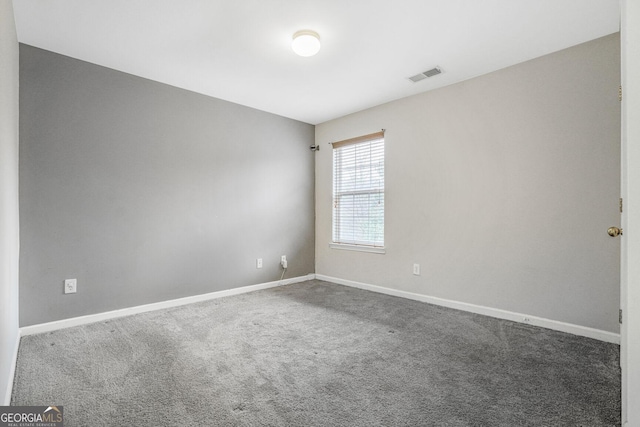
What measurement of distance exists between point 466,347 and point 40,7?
3672 mm

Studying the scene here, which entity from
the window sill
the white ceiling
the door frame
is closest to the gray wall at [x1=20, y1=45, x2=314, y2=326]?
the white ceiling

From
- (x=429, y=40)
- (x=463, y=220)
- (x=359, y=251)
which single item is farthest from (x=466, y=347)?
(x=429, y=40)

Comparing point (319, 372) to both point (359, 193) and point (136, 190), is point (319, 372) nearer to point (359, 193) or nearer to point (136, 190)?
point (136, 190)

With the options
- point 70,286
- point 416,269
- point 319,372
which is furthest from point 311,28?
point 70,286

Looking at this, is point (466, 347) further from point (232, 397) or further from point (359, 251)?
point (359, 251)

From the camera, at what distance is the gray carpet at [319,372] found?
4.81 ft

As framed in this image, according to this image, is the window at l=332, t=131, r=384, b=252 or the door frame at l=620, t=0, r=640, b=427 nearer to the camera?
the door frame at l=620, t=0, r=640, b=427

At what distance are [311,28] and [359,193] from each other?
2.18 meters

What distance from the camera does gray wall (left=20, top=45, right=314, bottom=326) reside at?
8.19 feet

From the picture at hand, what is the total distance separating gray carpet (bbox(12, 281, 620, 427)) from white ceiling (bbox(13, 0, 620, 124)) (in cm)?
227

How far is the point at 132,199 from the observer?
117 inches

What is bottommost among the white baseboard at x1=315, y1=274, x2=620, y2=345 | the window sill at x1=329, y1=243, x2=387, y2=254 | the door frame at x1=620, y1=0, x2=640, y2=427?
the white baseboard at x1=315, y1=274, x2=620, y2=345

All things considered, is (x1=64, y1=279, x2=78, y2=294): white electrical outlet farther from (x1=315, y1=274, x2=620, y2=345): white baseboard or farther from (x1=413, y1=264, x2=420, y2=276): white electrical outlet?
(x1=413, y1=264, x2=420, y2=276): white electrical outlet

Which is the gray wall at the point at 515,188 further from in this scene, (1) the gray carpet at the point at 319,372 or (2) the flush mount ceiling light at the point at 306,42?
(2) the flush mount ceiling light at the point at 306,42
